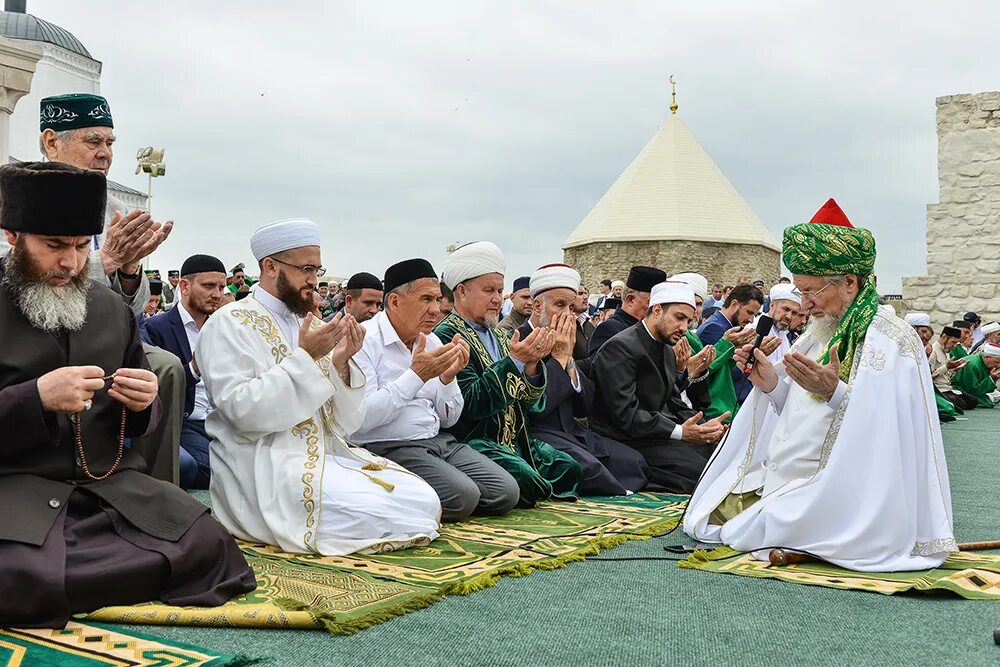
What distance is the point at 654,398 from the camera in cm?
680

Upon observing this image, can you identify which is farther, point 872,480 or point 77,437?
point 872,480

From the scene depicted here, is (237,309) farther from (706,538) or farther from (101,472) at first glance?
(706,538)

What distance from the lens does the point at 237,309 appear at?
4.53m

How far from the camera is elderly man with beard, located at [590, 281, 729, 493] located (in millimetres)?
6574

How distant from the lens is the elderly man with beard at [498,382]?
5.53 m

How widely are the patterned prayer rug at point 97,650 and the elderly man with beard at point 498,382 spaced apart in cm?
288

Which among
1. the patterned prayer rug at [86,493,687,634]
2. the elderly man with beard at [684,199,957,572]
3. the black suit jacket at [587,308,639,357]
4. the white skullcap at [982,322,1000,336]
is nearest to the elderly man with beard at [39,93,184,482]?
the patterned prayer rug at [86,493,687,634]

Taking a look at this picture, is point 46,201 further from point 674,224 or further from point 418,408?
point 674,224

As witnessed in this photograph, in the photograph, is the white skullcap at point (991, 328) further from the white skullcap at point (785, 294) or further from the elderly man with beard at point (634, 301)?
the elderly man with beard at point (634, 301)

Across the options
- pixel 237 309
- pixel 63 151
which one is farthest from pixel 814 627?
pixel 63 151

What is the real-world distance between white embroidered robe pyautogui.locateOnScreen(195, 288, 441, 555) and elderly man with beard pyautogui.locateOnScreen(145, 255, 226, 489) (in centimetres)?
164

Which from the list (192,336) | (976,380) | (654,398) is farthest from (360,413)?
(976,380)

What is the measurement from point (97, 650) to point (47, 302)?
1.17 meters

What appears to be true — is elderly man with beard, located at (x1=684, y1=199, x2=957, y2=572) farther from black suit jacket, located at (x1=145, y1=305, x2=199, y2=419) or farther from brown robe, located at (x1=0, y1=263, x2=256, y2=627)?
black suit jacket, located at (x1=145, y1=305, x2=199, y2=419)
